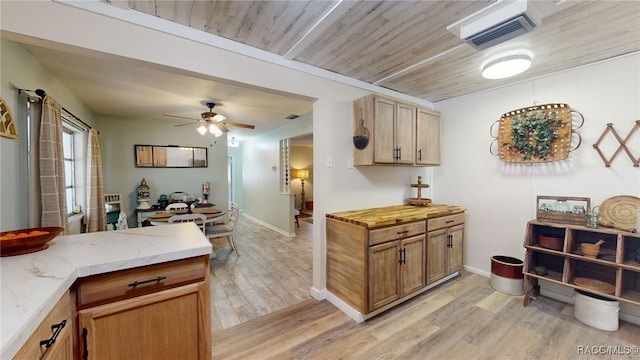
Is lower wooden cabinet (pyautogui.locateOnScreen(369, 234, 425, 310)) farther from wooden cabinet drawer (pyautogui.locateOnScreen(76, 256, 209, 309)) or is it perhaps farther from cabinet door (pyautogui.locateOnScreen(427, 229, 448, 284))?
wooden cabinet drawer (pyautogui.locateOnScreen(76, 256, 209, 309))

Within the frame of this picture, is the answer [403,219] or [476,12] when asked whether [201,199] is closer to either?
[403,219]

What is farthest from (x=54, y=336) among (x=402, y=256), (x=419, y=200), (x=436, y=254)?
(x=419, y=200)

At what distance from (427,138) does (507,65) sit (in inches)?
42.0

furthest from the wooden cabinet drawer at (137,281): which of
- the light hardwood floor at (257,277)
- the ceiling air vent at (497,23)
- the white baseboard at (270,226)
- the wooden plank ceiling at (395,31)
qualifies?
the white baseboard at (270,226)

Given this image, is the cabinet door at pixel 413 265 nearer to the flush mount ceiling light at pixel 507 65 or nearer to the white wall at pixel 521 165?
the white wall at pixel 521 165

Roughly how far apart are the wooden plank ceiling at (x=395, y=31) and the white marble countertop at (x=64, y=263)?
1481mm

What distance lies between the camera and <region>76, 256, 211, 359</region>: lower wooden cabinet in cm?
115

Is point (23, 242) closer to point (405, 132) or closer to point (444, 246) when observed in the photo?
point (405, 132)

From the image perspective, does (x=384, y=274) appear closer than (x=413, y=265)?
Yes

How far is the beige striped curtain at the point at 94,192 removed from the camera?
11.3ft

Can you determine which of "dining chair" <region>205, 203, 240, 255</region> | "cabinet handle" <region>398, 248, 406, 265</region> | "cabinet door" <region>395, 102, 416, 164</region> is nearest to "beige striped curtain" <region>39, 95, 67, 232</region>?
"dining chair" <region>205, 203, 240, 255</region>

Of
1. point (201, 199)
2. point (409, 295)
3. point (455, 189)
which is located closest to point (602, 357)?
point (409, 295)

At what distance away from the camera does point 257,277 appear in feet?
10.5

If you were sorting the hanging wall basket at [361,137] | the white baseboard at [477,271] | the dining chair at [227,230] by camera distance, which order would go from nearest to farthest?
the hanging wall basket at [361,137]
the white baseboard at [477,271]
the dining chair at [227,230]
